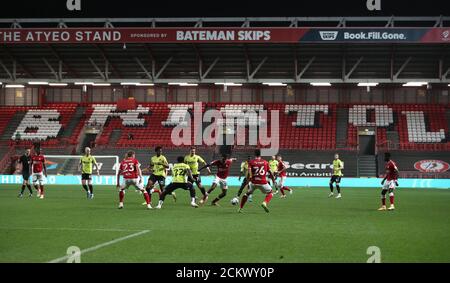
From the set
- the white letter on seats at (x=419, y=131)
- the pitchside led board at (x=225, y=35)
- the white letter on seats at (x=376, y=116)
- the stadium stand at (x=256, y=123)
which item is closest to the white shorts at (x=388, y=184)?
the pitchside led board at (x=225, y=35)

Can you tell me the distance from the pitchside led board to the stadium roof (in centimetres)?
80

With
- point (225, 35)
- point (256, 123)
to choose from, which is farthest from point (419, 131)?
point (225, 35)

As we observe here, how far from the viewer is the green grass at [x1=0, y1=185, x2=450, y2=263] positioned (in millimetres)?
11336

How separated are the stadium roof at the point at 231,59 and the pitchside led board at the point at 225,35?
80cm

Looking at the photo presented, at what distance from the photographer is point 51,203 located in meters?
24.8

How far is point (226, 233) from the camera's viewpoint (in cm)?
1468

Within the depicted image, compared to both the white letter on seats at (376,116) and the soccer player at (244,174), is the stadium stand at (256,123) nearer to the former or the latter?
the white letter on seats at (376,116)

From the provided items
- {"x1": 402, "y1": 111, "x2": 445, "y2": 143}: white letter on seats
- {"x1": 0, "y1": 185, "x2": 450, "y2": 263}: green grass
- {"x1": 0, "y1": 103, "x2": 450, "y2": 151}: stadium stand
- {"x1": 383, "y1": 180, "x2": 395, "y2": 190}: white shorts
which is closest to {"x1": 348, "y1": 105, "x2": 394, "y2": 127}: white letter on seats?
{"x1": 0, "y1": 103, "x2": 450, "y2": 151}: stadium stand

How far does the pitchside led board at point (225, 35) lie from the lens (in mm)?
42125

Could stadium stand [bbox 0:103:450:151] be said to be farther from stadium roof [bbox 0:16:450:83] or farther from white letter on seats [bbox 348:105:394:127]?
stadium roof [bbox 0:16:450:83]

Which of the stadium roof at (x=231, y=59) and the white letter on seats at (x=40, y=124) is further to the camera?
the white letter on seats at (x=40, y=124)

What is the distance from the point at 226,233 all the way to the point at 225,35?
30.1 metres

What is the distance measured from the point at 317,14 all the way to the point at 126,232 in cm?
3616

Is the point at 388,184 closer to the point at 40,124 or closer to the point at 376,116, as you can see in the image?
the point at 376,116
